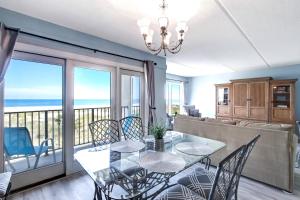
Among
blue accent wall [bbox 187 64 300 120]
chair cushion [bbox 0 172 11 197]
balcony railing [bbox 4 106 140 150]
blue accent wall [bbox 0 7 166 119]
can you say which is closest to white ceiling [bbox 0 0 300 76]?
blue accent wall [bbox 0 7 166 119]

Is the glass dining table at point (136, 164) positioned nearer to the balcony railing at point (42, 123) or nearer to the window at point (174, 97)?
the balcony railing at point (42, 123)

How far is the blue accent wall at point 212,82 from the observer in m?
5.09

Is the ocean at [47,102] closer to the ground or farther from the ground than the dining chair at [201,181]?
farther from the ground

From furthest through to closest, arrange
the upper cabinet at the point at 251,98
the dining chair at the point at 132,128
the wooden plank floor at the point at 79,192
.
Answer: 1. the upper cabinet at the point at 251,98
2. the dining chair at the point at 132,128
3. the wooden plank floor at the point at 79,192

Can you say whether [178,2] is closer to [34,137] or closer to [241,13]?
[241,13]

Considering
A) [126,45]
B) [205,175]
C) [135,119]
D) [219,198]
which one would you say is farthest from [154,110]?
[219,198]

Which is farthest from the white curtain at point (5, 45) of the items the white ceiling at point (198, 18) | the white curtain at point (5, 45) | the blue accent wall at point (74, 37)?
the white ceiling at point (198, 18)

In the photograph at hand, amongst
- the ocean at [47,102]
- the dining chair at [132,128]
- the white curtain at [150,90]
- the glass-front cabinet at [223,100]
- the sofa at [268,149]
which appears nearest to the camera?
the sofa at [268,149]

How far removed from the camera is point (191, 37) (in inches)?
112

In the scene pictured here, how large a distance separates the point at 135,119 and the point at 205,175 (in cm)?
140

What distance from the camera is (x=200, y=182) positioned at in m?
1.51

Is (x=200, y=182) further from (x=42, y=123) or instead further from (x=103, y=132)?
(x=42, y=123)

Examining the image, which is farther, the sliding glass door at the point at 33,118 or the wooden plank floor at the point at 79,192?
the sliding glass door at the point at 33,118

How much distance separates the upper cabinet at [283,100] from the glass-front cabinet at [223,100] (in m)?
1.27
